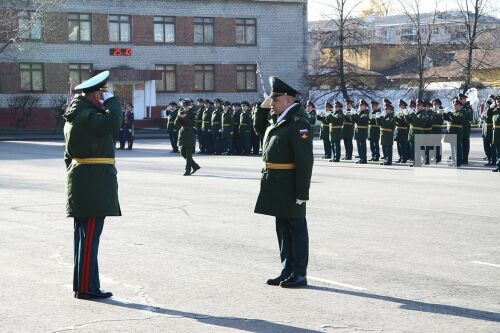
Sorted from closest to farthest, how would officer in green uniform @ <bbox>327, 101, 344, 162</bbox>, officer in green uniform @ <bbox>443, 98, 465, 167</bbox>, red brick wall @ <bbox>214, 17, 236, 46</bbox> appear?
1. officer in green uniform @ <bbox>443, 98, 465, 167</bbox>
2. officer in green uniform @ <bbox>327, 101, 344, 162</bbox>
3. red brick wall @ <bbox>214, 17, 236, 46</bbox>

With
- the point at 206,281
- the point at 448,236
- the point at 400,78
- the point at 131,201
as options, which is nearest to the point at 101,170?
the point at 206,281

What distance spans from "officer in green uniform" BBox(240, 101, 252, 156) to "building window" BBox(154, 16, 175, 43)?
2700 centimetres

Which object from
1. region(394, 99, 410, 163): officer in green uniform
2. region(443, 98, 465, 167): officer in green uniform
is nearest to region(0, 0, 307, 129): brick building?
region(394, 99, 410, 163): officer in green uniform

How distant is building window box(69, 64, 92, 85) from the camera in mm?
56719

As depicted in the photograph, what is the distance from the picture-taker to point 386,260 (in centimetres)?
1062

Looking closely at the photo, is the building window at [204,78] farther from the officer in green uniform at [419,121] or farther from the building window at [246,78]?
the officer in green uniform at [419,121]

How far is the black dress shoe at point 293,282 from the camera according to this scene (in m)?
9.11

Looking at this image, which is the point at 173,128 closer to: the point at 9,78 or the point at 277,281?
the point at 9,78

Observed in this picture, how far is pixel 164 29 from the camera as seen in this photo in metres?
59.4

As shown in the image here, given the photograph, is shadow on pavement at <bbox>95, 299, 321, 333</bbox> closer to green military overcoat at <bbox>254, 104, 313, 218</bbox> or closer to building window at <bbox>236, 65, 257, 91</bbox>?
green military overcoat at <bbox>254, 104, 313, 218</bbox>

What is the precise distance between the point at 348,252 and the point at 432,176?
40.5 feet

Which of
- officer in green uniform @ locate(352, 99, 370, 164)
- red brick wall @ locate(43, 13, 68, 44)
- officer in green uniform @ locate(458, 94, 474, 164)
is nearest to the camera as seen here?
officer in green uniform @ locate(458, 94, 474, 164)

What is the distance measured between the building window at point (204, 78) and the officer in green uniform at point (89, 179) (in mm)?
51778

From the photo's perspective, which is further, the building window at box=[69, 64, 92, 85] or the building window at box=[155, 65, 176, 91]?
the building window at box=[155, 65, 176, 91]
